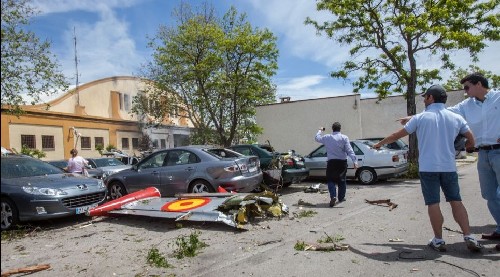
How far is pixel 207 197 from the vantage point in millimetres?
7965

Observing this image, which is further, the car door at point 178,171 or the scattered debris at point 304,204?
the car door at point 178,171

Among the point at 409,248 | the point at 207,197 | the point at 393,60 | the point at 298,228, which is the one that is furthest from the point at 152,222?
the point at 393,60

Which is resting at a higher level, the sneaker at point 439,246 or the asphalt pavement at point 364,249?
the sneaker at point 439,246

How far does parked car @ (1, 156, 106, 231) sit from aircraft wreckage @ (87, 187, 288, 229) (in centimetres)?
47

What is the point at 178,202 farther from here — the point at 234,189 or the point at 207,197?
the point at 234,189

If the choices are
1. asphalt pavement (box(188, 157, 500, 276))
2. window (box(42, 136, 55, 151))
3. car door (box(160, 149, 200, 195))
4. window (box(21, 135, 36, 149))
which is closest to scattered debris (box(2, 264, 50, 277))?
asphalt pavement (box(188, 157, 500, 276))

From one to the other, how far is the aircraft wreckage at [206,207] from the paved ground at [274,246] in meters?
0.21

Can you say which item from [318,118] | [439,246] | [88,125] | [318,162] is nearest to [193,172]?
[318,162]

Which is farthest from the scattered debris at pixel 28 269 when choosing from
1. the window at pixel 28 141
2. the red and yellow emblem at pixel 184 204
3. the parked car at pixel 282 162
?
the window at pixel 28 141

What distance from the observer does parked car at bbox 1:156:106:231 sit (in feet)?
24.8

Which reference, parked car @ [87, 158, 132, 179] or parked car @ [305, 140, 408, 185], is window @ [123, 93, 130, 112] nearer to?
parked car @ [87, 158, 132, 179]

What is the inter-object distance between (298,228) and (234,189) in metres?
2.78

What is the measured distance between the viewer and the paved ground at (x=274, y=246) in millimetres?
4602

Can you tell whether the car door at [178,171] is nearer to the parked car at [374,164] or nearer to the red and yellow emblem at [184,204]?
the red and yellow emblem at [184,204]
